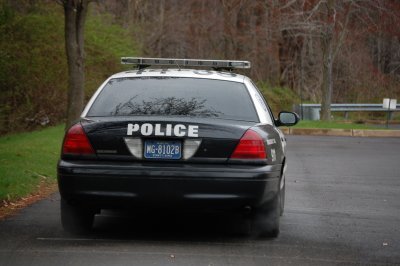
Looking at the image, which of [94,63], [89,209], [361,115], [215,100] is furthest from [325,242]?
[361,115]

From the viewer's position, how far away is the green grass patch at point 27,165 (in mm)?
10565

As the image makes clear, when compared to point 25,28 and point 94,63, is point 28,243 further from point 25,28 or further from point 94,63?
point 94,63

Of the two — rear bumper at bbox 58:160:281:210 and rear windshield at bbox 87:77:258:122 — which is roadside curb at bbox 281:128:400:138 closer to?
rear windshield at bbox 87:77:258:122

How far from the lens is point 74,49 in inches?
683

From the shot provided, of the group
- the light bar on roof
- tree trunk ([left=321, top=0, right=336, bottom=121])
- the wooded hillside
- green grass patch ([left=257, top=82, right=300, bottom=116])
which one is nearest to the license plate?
the light bar on roof

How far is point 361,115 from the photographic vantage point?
3434 centimetres

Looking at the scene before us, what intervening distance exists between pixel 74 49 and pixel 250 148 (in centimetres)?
1110

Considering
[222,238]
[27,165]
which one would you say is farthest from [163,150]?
[27,165]

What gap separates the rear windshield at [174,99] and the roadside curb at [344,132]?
1610 centimetres

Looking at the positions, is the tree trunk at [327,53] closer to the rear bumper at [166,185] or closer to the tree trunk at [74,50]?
the tree trunk at [74,50]

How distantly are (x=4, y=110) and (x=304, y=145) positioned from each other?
7837 millimetres

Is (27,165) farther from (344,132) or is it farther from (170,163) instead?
(344,132)

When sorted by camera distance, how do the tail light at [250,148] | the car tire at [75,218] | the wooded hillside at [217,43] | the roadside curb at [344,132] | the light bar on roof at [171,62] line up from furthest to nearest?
the wooded hillside at [217,43] → the roadside curb at [344,132] → the light bar on roof at [171,62] → the car tire at [75,218] → the tail light at [250,148]

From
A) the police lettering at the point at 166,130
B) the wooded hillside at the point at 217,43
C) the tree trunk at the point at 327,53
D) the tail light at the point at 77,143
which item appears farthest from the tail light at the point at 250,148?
the tree trunk at the point at 327,53
